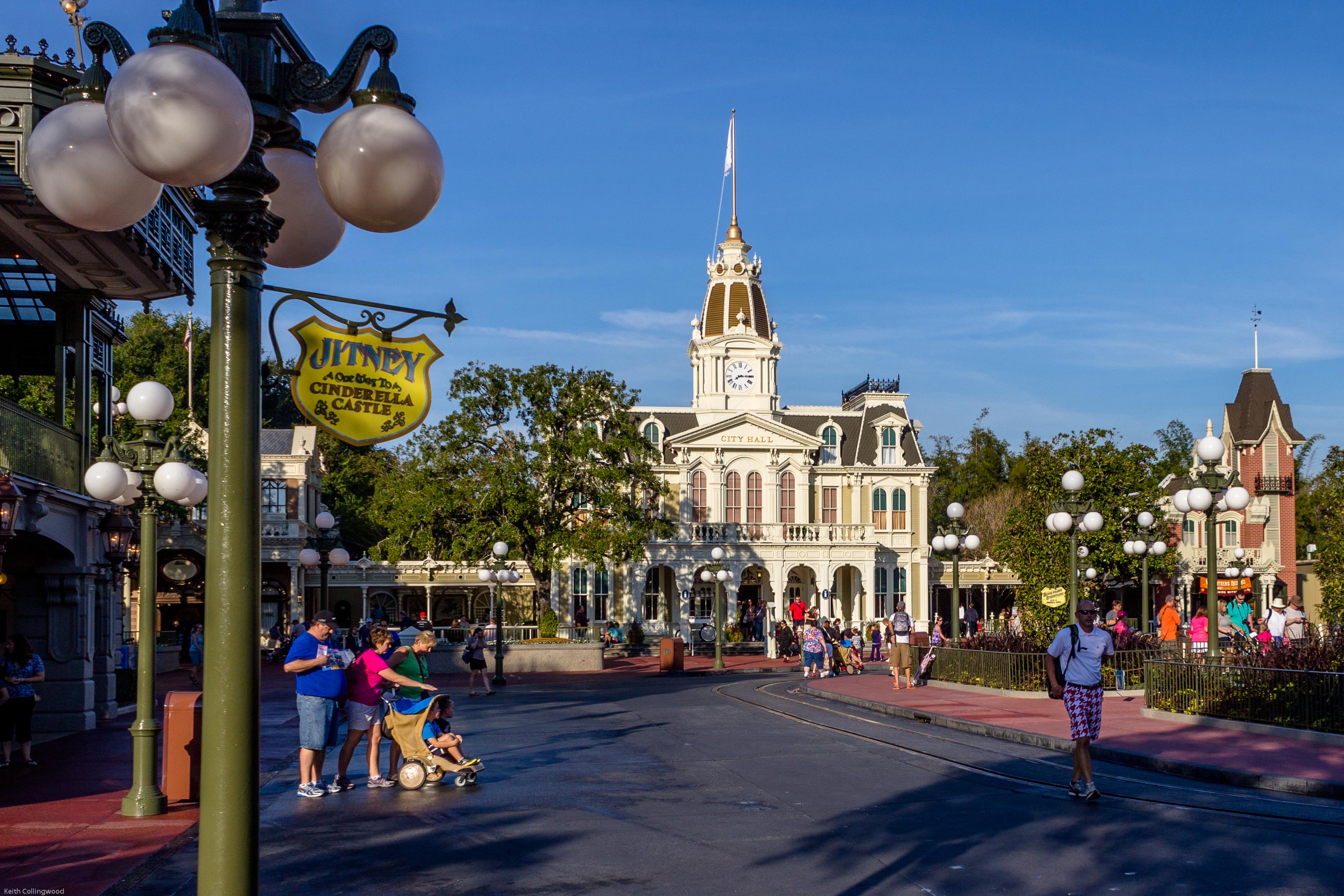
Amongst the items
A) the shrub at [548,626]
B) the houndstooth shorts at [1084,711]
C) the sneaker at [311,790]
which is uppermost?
the houndstooth shorts at [1084,711]

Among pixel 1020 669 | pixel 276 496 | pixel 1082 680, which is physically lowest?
pixel 1020 669

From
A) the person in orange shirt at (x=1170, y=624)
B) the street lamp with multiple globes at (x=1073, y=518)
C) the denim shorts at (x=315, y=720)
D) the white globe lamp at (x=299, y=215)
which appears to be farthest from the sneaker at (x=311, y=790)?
the person in orange shirt at (x=1170, y=624)

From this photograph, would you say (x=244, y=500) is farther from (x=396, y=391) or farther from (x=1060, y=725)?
(x=1060, y=725)

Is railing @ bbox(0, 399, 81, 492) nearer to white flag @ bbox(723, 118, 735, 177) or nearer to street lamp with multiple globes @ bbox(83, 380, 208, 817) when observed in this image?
street lamp with multiple globes @ bbox(83, 380, 208, 817)

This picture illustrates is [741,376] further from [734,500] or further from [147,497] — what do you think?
[147,497]

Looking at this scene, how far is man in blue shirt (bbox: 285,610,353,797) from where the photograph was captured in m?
12.2

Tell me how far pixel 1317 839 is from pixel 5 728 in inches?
548

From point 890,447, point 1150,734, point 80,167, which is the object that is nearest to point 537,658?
point 1150,734

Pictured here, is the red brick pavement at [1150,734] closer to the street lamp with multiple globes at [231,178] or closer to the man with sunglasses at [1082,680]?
the man with sunglasses at [1082,680]

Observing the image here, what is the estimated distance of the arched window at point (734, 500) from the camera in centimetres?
5612

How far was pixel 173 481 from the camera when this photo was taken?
1249 cm

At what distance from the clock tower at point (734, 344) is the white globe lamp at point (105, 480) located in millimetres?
45193

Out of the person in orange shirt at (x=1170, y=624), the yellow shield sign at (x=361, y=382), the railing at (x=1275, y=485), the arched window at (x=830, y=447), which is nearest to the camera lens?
the yellow shield sign at (x=361, y=382)

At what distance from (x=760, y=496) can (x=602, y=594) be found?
840 centimetres
